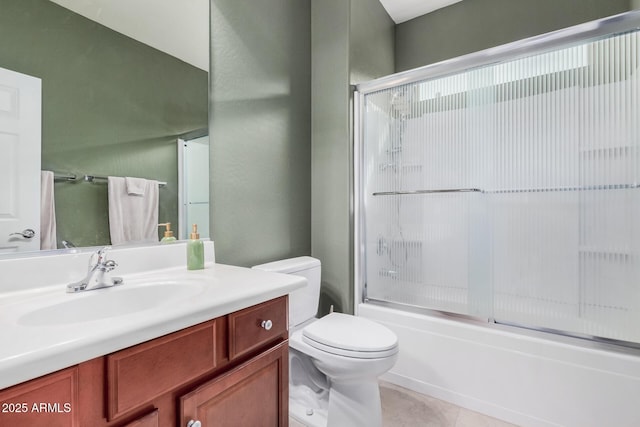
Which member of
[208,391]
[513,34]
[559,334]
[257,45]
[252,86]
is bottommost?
[559,334]

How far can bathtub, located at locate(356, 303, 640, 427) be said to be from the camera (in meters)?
1.34

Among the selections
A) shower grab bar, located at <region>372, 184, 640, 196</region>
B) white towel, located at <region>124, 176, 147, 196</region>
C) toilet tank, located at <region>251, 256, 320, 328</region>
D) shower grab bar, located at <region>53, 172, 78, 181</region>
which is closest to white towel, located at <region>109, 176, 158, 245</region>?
white towel, located at <region>124, 176, 147, 196</region>

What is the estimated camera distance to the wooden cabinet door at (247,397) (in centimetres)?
77

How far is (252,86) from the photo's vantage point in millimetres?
1744

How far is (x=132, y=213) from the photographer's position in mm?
1219

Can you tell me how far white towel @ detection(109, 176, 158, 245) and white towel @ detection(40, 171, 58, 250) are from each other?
0.17 metres

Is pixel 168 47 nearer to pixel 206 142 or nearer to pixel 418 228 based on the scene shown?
pixel 206 142

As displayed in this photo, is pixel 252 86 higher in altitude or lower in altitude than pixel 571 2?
lower

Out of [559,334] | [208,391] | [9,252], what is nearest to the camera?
[208,391]

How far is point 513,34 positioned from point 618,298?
199 centimetres

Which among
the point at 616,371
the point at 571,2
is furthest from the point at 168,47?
the point at 571,2

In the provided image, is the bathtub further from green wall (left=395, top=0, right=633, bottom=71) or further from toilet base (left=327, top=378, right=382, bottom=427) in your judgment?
green wall (left=395, top=0, right=633, bottom=71)

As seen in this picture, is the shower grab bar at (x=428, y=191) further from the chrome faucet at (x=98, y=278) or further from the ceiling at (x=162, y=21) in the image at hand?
the chrome faucet at (x=98, y=278)

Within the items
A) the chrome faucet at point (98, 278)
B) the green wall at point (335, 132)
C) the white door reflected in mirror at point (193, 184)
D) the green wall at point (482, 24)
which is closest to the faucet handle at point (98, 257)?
the chrome faucet at point (98, 278)
